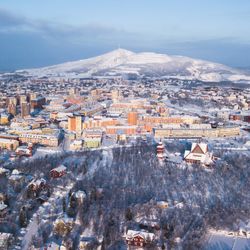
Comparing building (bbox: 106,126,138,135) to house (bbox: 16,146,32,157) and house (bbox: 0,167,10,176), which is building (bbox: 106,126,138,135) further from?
house (bbox: 0,167,10,176)

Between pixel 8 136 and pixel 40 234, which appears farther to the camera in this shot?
pixel 8 136

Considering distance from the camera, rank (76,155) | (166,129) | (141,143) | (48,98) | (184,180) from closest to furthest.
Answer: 1. (184,180)
2. (76,155)
3. (141,143)
4. (166,129)
5. (48,98)

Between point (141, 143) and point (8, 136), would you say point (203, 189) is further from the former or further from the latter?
point (8, 136)

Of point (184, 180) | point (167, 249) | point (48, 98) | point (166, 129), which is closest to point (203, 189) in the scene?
point (184, 180)

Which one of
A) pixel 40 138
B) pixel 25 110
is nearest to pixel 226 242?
pixel 40 138

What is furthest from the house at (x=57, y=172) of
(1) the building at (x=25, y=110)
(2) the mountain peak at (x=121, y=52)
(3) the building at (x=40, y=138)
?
(2) the mountain peak at (x=121, y=52)
